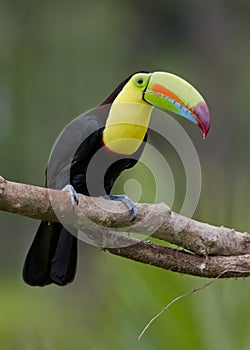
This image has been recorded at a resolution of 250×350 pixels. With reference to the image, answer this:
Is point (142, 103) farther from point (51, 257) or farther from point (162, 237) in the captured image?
point (51, 257)

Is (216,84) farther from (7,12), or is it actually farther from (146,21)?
(7,12)

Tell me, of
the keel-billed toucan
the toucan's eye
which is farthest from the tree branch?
the toucan's eye

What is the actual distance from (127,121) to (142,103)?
0.23 ft

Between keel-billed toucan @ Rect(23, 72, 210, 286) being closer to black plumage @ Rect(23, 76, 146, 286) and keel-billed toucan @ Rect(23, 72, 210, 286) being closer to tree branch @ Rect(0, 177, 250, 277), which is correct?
black plumage @ Rect(23, 76, 146, 286)

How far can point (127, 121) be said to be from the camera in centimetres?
267

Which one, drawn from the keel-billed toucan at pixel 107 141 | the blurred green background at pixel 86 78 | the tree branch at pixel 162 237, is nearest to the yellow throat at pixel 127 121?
the keel-billed toucan at pixel 107 141

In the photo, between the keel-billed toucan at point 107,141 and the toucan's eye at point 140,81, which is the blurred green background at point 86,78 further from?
the toucan's eye at point 140,81

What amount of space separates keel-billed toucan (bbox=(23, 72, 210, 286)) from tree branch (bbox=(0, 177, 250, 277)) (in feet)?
0.96

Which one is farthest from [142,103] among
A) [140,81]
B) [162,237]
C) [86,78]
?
[86,78]

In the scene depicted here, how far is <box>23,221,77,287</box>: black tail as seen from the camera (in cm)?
287

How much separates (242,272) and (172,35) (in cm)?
666

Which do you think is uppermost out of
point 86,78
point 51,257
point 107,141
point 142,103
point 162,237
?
point 142,103

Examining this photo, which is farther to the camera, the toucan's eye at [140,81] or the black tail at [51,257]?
the black tail at [51,257]

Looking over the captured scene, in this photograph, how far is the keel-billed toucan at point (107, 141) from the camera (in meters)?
2.58
